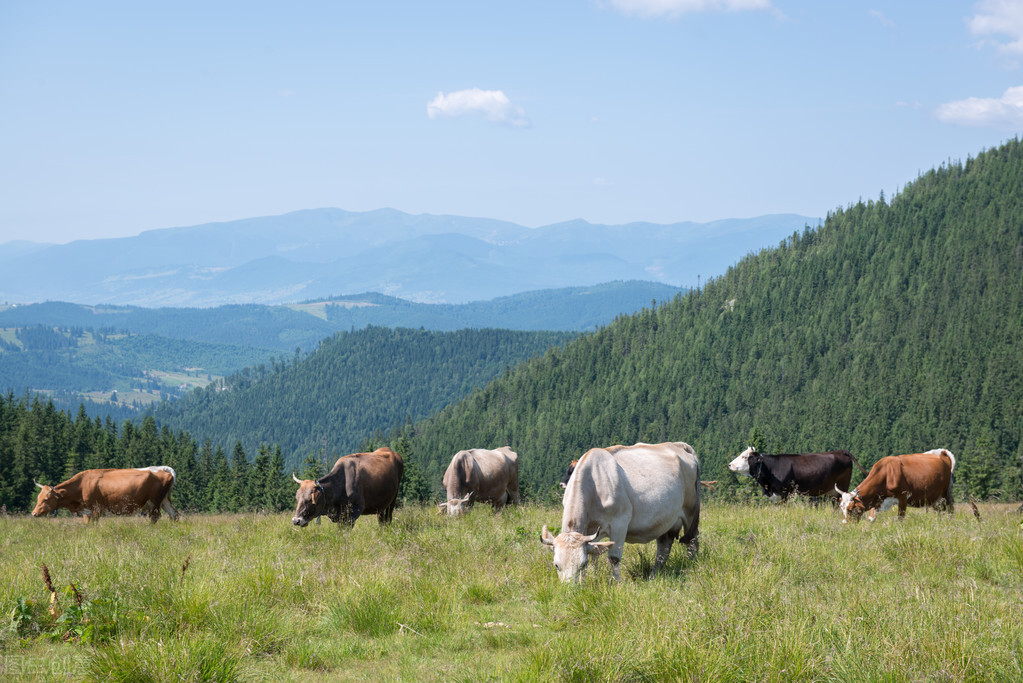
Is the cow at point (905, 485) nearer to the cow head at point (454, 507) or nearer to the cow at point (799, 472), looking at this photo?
the cow at point (799, 472)

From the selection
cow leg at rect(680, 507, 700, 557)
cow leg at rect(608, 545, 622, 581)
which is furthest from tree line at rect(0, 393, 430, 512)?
cow leg at rect(608, 545, 622, 581)

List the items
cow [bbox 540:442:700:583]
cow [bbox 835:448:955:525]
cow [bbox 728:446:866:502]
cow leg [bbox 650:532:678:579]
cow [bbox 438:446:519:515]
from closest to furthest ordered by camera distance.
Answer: cow [bbox 540:442:700:583], cow leg [bbox 650:532:678:579], cow [bbox 835:448:955:525], cow [bbox 438:446:519:515], cow [bbox 728:446:866:502]

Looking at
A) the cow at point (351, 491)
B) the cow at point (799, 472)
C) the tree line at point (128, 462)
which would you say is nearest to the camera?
the cow at point (351, 491)

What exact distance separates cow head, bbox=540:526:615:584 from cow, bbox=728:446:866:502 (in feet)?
41.6

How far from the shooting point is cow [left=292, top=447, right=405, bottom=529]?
1579 centimetres

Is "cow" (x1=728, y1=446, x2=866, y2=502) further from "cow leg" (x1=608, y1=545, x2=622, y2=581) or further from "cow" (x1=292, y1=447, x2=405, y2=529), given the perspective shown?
"cow leg" (x1=608, y1=545, x2=622, y2=581)

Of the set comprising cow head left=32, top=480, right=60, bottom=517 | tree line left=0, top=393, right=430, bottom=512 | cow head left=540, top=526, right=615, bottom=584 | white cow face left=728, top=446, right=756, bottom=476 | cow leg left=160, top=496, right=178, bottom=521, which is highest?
cow head left=540, top=526, right=615, bottom=584

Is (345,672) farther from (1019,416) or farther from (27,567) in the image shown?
(1019,416)

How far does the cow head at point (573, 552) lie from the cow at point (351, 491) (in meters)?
7.46

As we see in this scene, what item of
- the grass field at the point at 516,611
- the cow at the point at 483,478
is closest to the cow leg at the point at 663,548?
the grass field at the point at 516,611

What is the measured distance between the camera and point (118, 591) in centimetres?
904

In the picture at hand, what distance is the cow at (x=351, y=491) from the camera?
51.8 ft

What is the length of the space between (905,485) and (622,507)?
9.84 m

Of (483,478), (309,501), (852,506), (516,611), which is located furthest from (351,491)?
(852,506)
